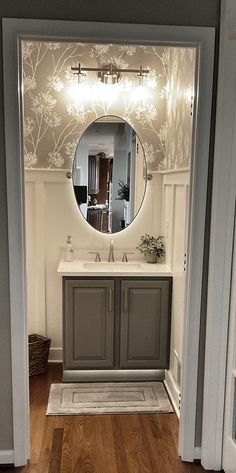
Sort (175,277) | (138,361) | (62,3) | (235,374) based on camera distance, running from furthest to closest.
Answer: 1. (138,361)
2. (175,277)
3. (235,374)
4. (62,3)

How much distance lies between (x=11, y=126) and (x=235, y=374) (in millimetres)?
1673

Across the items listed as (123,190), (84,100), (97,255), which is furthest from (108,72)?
(97,255)

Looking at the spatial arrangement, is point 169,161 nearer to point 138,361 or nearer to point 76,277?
point 76,277

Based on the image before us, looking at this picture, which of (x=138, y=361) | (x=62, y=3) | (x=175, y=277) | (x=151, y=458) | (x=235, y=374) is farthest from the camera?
(x=138, y=361)

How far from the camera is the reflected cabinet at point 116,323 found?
10.3 ft

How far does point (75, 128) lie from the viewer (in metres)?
3.38

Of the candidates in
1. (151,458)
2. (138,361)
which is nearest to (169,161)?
(138,361)

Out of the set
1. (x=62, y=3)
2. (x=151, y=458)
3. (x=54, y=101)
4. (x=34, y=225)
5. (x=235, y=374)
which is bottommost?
(x=151, y=458)

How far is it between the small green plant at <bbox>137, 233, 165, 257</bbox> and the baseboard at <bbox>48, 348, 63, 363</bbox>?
45.1 inches

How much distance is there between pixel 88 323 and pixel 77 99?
5.89 ft

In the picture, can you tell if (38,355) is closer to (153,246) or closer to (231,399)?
(153,246)

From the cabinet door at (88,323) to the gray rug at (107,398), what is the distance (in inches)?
6.5

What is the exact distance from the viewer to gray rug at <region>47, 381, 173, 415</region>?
2869 millimetres

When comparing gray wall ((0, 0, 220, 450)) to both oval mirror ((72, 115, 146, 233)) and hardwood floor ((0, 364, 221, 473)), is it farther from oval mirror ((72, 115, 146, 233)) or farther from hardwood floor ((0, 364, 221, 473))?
hardwood floor ((0, 364, 221, 473))
